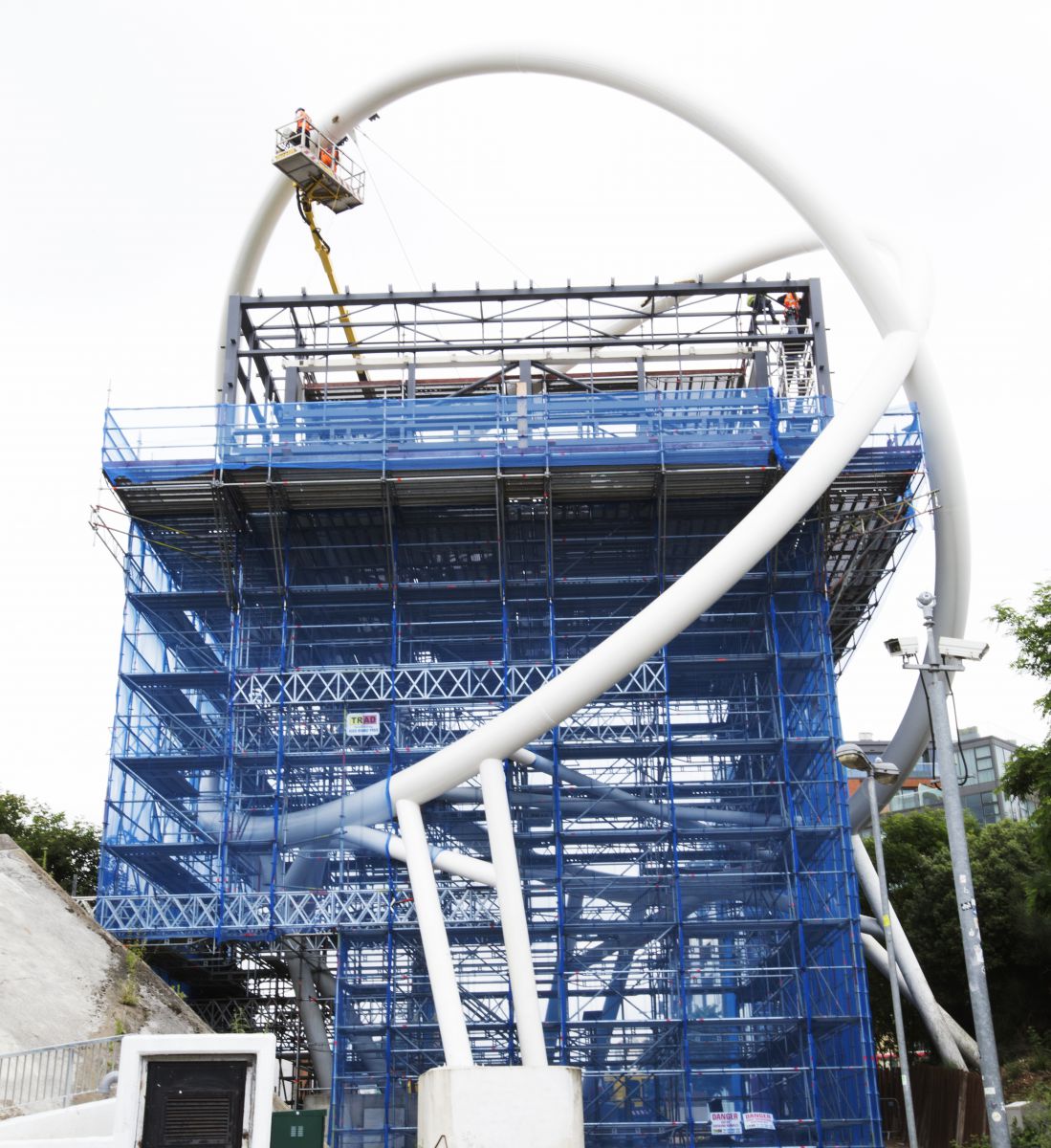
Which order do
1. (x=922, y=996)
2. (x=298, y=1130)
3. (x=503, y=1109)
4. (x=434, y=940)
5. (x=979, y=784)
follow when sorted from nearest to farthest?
(x=503, y=1109) → (x=298, y=1130) → (x=434, y=940) → (x=922, y=996) → (x=979, y=784)

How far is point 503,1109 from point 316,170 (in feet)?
73.2

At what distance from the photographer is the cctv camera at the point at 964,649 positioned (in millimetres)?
16422

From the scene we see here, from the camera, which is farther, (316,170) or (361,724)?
(316,170)

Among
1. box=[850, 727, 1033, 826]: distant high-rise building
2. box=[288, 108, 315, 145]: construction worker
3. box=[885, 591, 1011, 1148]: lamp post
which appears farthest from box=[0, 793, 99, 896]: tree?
box=[850, 727, 1033, 826]: distant high-rise building

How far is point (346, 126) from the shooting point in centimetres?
3284

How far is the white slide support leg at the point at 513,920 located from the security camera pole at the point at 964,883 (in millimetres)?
8123

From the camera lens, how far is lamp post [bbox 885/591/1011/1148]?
1411 centimetres

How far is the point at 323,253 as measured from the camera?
126ft

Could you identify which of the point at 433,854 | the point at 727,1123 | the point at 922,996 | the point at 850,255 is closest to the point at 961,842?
the point at 727,1123

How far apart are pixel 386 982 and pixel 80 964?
566 cm

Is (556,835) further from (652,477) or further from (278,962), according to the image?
(278,962)

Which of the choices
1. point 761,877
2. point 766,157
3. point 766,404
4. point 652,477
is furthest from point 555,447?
point 761,877

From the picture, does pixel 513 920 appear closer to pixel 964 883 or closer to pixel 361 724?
pixel 361 724

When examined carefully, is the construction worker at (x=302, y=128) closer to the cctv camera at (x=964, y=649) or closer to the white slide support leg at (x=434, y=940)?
the white slide support leg at (x=434, y=940)
